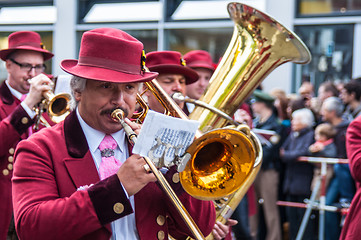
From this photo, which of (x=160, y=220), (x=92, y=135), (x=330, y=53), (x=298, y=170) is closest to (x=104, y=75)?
(x=92, y=135)

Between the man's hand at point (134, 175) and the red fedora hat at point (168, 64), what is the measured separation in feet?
6.46

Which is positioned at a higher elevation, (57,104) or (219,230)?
(57,104)

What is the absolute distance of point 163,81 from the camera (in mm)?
4363

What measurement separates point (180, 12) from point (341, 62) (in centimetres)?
342

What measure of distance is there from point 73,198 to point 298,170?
17.0 ft

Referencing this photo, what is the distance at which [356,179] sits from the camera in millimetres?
4176

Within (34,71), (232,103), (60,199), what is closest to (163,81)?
(232,103)

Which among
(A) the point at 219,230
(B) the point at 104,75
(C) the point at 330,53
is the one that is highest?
(B) the point at 104,75

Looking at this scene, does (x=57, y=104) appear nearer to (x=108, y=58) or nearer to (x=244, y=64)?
(x=244, y=64)

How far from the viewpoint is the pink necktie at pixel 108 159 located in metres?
2.61

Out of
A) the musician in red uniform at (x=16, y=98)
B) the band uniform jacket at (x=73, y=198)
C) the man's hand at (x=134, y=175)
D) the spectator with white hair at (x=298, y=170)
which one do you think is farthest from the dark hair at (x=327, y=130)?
the man's hand at (x=134, y=175)

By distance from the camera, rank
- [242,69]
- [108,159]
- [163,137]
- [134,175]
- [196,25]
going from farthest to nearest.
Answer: [196,25]
[242,69]
[108,159]
[134,175]
[163,137]

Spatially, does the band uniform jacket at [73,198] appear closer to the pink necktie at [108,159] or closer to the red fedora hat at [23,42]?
the pink necktie at [108,159]

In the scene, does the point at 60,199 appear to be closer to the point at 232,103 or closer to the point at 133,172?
the point at 133,172
